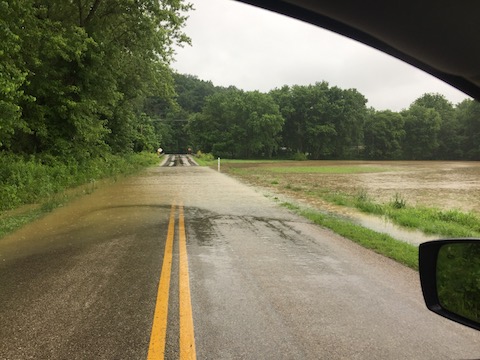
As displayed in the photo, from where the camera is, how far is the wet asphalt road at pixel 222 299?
11.3 ft

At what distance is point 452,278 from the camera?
1756mm

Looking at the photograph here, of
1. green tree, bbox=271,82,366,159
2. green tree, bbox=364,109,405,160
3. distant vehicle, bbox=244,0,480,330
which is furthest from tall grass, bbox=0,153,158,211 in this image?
green tree, bbox=364,109,405,160

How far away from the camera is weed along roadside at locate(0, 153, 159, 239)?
35.8ft

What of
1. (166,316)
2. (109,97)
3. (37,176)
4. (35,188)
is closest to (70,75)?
(109,97)

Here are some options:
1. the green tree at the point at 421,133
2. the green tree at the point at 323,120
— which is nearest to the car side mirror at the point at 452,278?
the green tree at the point at 323,120

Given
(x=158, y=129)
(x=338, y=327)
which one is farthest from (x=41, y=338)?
(x=158, y=129)

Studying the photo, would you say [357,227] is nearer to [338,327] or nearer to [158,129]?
[338,327]

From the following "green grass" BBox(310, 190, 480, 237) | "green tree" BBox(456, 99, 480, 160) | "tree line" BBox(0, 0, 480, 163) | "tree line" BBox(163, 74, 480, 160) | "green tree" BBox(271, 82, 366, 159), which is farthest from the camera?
"green tree" BBox(271, 82, 366, 159)

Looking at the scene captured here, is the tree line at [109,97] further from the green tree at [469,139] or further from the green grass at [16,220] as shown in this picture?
the green grass at [16,220]

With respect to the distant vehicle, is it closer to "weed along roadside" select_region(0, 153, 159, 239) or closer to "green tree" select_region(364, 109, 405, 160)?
"weed along roadside" select_region(0, 153, 159, 239)

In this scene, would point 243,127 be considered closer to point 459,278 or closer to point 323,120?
point 323,120

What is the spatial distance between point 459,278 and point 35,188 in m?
15.1

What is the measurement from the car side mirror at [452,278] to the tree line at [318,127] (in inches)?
3454

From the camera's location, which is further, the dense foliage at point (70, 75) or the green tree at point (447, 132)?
the green tree at point (447, 132)
